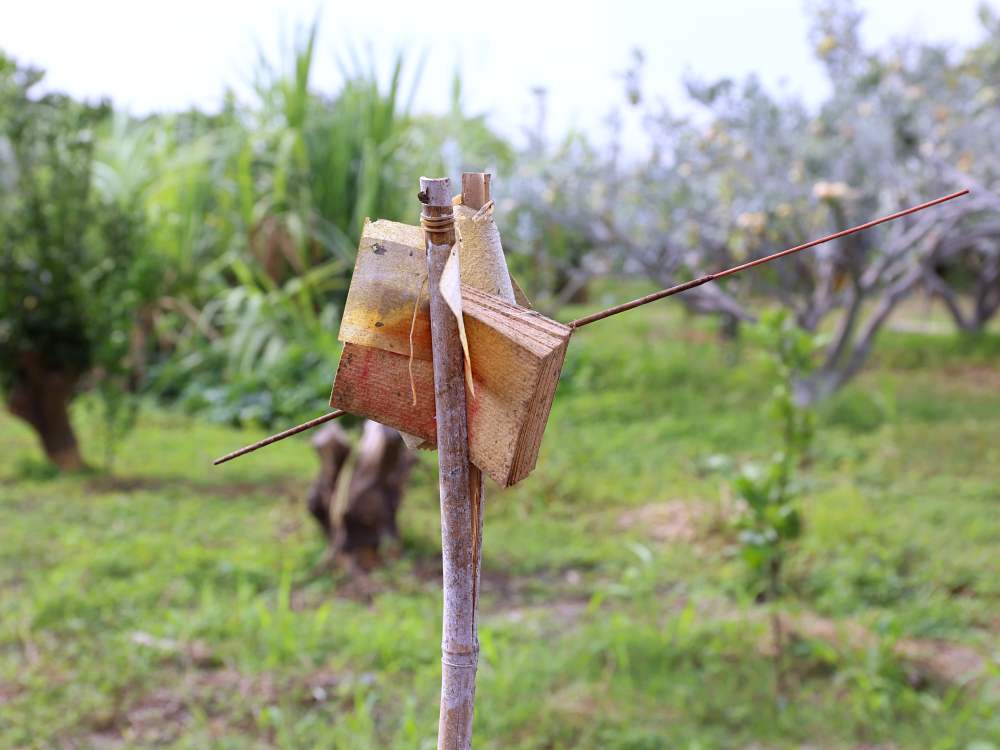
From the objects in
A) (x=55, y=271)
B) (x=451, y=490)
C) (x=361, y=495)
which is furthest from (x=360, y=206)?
(x=451, y=490)

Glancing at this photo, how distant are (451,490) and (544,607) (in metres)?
2.46

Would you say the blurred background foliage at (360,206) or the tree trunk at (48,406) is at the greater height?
the blurred background foliage at (360,206)

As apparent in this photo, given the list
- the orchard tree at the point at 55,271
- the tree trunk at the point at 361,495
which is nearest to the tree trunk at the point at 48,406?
the orchard tree at the point at 55,271

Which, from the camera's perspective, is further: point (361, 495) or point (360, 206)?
point (360, 206)

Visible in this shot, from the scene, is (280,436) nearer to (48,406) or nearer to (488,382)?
(488,382)

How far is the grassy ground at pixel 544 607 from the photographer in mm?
2422

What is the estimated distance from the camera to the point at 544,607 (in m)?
3.20

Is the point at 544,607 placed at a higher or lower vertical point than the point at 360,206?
lower

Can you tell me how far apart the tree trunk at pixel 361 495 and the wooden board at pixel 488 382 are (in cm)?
257

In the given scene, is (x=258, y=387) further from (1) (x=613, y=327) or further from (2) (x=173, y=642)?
(1) (x=613, y=327)

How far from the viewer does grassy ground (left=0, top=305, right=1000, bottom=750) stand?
242 centimetres

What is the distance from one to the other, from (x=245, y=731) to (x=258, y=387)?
3.76 m

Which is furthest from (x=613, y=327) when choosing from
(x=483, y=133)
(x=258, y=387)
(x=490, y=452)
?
(x=490, y=452)

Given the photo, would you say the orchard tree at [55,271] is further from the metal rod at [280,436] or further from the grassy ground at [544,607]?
the metal rod at [280,436]
